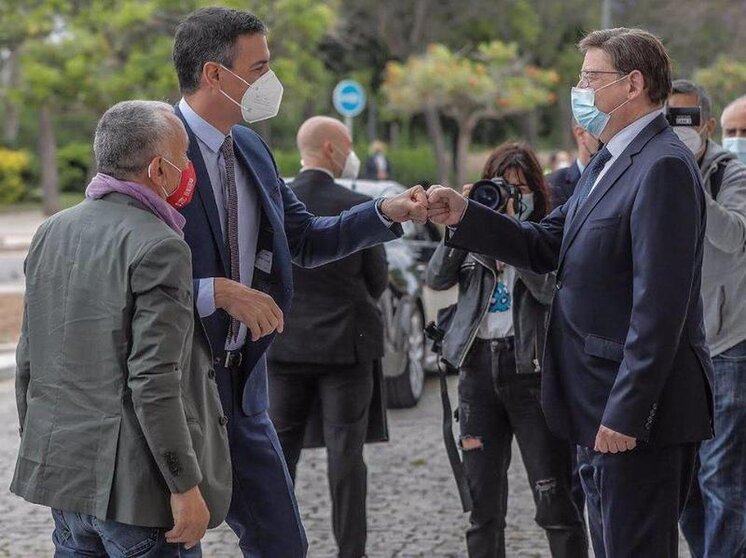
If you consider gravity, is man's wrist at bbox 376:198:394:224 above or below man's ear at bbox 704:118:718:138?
below

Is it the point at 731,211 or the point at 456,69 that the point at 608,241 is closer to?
the point at 731,211

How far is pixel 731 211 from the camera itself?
522 cm

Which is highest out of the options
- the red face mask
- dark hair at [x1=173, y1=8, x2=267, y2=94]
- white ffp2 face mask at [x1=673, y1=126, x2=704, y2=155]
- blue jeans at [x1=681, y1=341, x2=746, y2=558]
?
dark hair at [x1=173, y1=8, x2=267, y2=94]

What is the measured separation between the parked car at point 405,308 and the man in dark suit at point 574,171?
351cm

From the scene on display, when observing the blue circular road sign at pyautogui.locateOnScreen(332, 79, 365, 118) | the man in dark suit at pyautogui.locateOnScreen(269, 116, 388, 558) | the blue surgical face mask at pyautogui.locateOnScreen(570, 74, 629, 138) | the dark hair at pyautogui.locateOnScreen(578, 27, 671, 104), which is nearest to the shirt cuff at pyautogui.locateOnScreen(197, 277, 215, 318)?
the blue surgical face mask at pyautogui.locateOnScreen(570, 74, 629, 138)

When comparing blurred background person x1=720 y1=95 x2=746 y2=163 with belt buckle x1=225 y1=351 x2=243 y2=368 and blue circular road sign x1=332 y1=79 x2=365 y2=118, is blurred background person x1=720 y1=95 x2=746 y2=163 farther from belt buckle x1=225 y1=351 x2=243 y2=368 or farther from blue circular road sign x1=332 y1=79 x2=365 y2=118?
blue circular road sign x1=332 y1=79 x2=365 y2=118

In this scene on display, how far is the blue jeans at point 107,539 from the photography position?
3490mm

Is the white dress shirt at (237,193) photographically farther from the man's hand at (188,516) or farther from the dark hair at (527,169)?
the dark hair at (527,169)

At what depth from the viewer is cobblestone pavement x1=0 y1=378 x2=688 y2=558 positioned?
6.55 m

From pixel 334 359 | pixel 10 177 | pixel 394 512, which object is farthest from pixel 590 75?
pixel 10 177

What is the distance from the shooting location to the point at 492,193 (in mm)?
5113

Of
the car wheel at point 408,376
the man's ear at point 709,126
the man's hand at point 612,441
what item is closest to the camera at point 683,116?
the man's ear at point 709,126

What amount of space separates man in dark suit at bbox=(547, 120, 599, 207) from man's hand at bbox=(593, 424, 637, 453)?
2.18 meters


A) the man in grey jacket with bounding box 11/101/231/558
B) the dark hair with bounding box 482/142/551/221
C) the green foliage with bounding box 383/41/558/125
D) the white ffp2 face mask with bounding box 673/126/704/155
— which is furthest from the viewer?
the green foliage with bounding box 383/41/558/125
